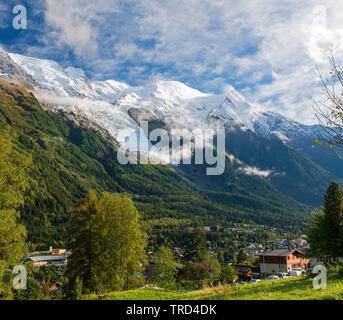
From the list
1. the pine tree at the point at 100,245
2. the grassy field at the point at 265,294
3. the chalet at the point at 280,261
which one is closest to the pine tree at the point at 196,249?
the chalet at the point at 280,261

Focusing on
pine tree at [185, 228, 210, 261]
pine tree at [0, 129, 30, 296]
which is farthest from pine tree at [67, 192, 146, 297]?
pine tree at [185, 228, 210, 261]

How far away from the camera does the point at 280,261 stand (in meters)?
73.9

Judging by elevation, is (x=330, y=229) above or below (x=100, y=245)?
above

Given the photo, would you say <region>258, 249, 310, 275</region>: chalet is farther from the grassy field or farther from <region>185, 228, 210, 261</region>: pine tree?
the grassy field

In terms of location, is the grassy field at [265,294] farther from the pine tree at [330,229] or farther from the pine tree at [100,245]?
the pine tree at [330,229]

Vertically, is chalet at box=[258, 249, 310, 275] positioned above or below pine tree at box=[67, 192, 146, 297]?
below

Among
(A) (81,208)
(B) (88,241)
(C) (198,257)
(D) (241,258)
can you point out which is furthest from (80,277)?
(D) (241,258)

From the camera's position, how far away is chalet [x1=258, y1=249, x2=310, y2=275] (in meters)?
73.3

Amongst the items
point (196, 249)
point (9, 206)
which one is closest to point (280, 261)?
point (196, 249)

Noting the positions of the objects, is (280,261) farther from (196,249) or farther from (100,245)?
(100,245)

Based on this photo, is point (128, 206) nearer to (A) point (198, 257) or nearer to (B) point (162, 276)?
(B) point (162, 276)

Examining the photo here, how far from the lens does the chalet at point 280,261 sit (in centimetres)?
7331

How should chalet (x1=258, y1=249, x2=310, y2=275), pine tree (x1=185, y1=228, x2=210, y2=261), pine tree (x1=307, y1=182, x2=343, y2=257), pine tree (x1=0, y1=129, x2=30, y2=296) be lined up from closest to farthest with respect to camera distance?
pine tree (x1=0, y1=129, x2=30, y2=296), pine tree (x1=307, y1=182, x2=343, y2=257), pine tree (x1=185, y1=228, x2=210, y2=261), chalet (x1=258, y1=249, x2=310, y2=275)
